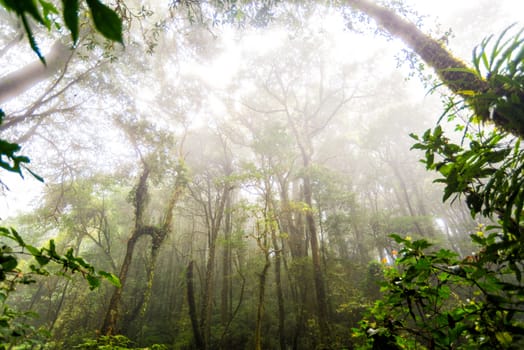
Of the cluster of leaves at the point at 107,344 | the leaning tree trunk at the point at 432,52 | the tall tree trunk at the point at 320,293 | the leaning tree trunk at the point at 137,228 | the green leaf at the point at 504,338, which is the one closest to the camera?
the green leaf at the point at 504,338

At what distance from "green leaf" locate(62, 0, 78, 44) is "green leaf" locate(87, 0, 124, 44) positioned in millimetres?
28

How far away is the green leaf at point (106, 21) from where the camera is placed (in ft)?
1.30

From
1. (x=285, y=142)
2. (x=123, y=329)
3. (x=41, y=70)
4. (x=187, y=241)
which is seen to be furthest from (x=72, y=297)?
(x=285, y=142)

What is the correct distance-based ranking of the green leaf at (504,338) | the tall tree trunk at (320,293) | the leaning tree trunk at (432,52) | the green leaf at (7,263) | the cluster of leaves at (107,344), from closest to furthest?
the green leaf at (7,263)
the green leaf at (504,338)
the leaning tree trunk at (432,52)
the cluster of leaves at (107,344)
the tall tree trunk at (320,293)

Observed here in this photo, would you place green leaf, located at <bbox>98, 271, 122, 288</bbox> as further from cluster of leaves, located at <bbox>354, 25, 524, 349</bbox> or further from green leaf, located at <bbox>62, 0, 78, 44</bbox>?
cluster of leaves, located at <bbox>354, 25, 524, 349</bbox>

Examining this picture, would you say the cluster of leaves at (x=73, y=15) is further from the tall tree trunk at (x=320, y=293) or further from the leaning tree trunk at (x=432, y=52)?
the tall tree trunk at (x=320, y=293)

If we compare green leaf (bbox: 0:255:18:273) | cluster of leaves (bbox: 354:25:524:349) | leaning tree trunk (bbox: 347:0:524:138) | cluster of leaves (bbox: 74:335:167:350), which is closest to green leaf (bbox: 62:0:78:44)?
green leaf (bbox: 0:255:18:273)

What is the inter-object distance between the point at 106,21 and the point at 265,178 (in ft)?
26.9

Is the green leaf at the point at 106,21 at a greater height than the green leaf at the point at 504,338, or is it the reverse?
the green leaf at the point at 106,21

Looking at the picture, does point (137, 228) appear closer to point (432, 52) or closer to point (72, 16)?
point (432, 52)

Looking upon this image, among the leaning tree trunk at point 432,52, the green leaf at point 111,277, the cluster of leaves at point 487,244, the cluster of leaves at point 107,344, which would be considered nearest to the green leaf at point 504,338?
the cluster of leaves at point 487,244

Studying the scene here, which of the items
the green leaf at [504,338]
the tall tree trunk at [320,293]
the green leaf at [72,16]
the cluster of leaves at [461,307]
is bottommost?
the green leaf at [504,338]

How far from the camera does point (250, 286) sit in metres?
12.4

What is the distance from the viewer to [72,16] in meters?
0.39
